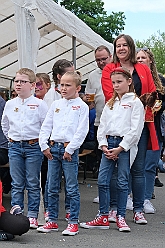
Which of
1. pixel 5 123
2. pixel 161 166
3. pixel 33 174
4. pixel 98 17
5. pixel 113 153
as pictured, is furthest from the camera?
pixel 98 17

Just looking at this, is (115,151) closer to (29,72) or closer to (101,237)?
(101,237)

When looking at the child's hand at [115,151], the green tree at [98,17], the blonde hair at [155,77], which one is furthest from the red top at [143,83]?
the green tree at [98,17]

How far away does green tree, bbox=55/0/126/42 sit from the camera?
49.4 meters

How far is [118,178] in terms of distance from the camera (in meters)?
5.81

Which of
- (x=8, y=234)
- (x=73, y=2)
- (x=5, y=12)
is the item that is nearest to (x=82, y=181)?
(x=5, y=12)

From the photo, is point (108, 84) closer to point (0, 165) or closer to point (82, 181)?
point (0, 165)

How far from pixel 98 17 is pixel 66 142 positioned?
Result: 46.5 metres

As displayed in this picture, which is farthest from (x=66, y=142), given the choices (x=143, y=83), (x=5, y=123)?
(x=143, y=83)

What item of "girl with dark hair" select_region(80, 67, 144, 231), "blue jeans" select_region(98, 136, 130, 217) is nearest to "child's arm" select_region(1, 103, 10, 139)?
"girl with dark hair" select_region(80, 67, 144, 231)

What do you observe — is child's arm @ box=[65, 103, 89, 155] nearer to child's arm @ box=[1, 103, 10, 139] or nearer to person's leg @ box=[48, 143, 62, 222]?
person's leg @ box=[48, 143, 62, 222]

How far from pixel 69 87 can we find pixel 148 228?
1.82 meters

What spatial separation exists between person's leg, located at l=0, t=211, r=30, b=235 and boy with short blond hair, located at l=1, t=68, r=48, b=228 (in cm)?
44

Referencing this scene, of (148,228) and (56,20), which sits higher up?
(56,20)

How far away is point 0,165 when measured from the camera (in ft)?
22.2
